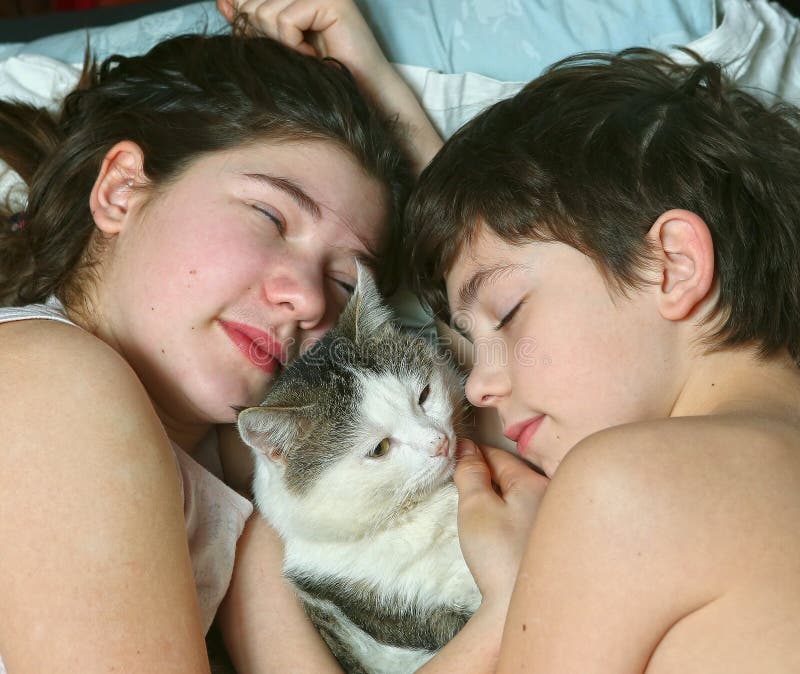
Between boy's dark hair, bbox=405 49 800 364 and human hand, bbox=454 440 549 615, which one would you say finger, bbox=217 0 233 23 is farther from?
human hand, bbox=454 440 549 615

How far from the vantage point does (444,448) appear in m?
1.38

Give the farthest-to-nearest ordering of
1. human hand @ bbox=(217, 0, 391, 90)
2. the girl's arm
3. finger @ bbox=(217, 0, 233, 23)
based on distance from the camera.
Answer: finger @ bbox=(217, 0, 233, 23), human hand @ bbox=(217, 0, 391, 90), the girl's arm

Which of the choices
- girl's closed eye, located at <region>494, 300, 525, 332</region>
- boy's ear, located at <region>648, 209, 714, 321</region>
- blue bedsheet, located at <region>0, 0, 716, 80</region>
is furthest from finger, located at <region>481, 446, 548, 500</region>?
blue bedsheet, located at <region>0, 0, 716, 80</region>

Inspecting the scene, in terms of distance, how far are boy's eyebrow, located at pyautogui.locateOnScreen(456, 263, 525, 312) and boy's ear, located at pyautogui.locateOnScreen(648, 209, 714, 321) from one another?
22cm

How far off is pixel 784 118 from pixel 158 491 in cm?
131

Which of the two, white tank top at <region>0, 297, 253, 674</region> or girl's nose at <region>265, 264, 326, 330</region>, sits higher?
girl's nose at <region>265, 264, 326, 330</region>

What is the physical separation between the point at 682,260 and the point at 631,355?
6.6 inches

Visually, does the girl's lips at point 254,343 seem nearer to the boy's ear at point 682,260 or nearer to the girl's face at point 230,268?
the girl's face at point 230,268

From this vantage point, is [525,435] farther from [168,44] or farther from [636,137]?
[168,44]

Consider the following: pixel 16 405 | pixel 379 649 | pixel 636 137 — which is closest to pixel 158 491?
pixel 16 405

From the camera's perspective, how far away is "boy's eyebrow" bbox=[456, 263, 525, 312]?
136cm

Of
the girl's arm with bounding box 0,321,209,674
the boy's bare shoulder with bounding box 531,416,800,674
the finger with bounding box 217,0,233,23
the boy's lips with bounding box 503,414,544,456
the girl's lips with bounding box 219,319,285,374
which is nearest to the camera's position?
the boy's bare shoulder with bounding box 531,416,800,674

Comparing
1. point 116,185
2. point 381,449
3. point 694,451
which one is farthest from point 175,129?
point 694,451

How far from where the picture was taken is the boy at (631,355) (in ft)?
3.19
